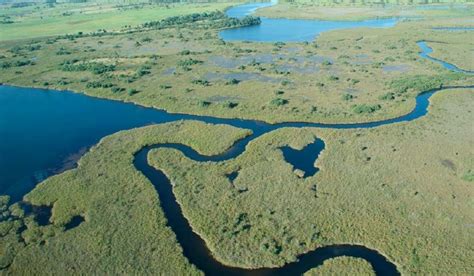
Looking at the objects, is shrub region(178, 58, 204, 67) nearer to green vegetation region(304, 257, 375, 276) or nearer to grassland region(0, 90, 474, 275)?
grassland region(0, 90, 474, 275)

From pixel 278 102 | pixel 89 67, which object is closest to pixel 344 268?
pixel 278 102

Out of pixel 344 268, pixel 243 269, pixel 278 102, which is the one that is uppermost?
pixel 278 102

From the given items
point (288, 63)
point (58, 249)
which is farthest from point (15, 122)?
point (288, 63)

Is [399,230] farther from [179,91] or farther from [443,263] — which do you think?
[179,91]

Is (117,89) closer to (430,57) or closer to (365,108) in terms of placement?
(365,108)

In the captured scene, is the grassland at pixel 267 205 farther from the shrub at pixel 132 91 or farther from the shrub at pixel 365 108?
the shrub at pixel 132 91

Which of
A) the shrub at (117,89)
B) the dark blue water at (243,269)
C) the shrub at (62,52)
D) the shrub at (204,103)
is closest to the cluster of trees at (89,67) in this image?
the shrub at (117,89)
